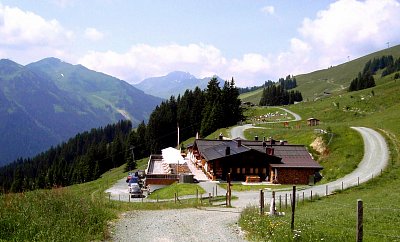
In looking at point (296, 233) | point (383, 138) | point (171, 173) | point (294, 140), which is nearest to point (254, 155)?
point (171, 173)

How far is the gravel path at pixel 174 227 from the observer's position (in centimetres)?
1798

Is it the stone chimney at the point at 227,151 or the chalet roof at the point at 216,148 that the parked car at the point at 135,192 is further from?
the stone chimney at the point at 227,151

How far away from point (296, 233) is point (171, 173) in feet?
152

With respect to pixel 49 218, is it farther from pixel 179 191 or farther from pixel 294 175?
pixel 294 175

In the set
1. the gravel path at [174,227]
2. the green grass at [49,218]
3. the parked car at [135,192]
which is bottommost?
the parked car at [135,192]

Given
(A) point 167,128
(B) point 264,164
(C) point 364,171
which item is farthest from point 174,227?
(A) point 167,128

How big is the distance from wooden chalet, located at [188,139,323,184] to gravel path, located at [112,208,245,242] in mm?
34257

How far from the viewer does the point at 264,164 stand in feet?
202

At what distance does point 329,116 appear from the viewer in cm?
11406

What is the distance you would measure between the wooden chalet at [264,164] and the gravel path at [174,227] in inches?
1349

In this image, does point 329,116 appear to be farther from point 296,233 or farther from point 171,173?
point 296,233

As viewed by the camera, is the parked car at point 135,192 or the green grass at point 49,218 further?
the parked car at point 135,192

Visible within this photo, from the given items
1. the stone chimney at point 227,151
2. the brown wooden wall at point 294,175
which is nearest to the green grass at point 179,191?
the stone chimney at point 227,151

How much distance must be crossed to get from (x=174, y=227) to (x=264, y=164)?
4236 centimetres
